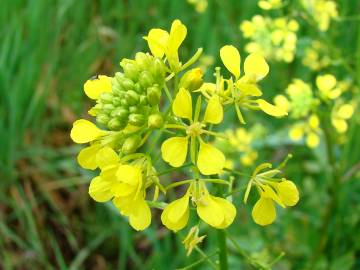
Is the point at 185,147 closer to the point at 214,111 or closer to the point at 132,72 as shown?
the point at 214,111

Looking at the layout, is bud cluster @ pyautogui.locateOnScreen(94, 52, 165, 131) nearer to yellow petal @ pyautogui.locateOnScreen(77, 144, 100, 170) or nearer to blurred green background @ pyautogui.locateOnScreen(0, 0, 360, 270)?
yellow petal @ pyautogui.locateOnScreen(77, 144, 100, 170)

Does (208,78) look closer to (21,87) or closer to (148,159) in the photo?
(21,87)

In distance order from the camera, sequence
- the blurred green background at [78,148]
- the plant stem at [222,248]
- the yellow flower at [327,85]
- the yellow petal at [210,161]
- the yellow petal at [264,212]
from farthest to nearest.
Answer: the blurred green background at [78,148] < the yellow flower at [327,85] < the plant stem at [222,248] < the yellow petal at [264,212] < the yellow petal at [210,161]

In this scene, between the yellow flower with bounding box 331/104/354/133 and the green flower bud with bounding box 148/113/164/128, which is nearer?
the green flower bud with bounding box 148/113/164/128

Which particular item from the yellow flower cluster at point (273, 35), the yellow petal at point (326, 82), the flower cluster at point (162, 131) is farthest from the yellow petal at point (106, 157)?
the yellow flower cluster at point (273, 35)

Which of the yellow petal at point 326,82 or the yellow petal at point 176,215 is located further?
the yellow petal at point 326,82

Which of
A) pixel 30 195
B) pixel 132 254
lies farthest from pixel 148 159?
pixel 30 195

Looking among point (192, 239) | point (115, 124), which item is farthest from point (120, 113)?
point (192, 239)

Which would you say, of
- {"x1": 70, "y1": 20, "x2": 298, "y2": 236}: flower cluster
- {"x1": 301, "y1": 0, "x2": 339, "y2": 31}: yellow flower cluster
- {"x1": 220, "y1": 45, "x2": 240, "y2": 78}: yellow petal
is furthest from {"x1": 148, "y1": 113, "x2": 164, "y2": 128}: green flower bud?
{"x1": 301, "y1": 0, "x2": 339, "y2": 31}: yellow flower cluster

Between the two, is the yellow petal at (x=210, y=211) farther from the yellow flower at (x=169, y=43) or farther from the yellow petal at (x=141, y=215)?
the yellow flower at (x=169, y=43)
